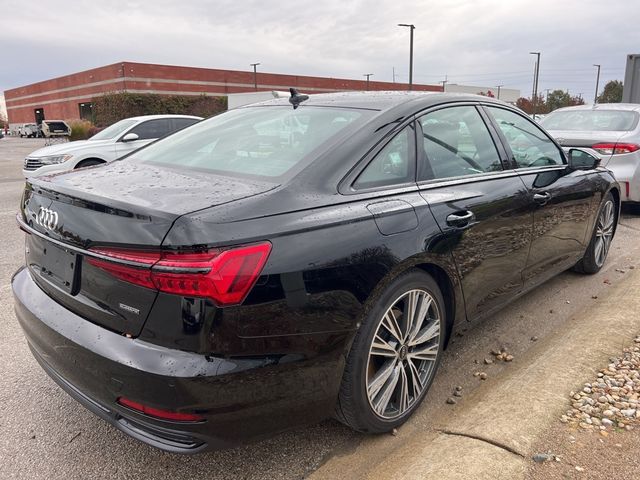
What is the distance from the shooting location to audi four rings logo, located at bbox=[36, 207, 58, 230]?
2146mm

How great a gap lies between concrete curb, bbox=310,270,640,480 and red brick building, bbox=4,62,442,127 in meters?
42.8

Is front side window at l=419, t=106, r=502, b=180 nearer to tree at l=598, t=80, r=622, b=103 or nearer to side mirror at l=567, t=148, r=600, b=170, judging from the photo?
side mirror at l=567, t=148, r=600, b=170

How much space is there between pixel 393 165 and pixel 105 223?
1.37 m

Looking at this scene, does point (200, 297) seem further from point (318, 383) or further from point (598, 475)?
point (598, 475)

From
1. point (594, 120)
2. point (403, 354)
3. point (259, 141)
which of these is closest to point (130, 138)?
point (259, 141)

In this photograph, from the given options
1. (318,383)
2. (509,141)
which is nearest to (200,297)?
(318,383)

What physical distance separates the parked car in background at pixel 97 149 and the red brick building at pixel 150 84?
120 feet

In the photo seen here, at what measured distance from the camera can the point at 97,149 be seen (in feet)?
30.9

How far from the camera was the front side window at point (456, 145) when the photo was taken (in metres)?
2.79

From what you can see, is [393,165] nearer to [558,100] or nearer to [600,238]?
[600,238]

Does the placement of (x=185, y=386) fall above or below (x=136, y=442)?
above

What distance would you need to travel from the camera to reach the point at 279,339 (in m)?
1.89

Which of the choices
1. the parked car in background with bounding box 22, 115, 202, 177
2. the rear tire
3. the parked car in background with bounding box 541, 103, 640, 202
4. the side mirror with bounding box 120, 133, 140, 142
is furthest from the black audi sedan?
the side mirror with bounding box 120, 133, 140, 142

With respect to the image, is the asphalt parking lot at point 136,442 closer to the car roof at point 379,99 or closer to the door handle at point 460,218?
the door handle at point 460,218
